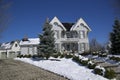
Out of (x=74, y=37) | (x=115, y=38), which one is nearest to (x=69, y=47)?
(x=74, y=37)

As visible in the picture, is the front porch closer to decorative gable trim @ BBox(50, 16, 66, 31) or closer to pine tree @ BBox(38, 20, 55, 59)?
decorative gable trim @ BBox(50, 16, 66, 31)

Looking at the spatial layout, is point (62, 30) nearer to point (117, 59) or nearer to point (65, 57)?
point (65, 57)

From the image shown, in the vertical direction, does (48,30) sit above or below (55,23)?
below

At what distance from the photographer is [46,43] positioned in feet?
85.9

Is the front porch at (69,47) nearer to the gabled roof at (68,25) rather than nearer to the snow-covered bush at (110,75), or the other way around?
the gabled roof at (68,25)

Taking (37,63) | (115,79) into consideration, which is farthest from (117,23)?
(115,79)

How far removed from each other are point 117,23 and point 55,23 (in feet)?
44.4

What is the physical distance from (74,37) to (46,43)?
53.4 ft

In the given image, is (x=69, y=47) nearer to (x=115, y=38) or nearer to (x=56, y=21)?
(x=56, y=21)

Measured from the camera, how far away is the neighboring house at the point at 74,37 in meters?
40.5

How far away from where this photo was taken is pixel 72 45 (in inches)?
1646

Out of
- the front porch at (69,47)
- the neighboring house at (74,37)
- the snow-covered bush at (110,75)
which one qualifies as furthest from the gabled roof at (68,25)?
the snow-covered bush at (110,75)

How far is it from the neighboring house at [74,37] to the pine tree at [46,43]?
13.5m

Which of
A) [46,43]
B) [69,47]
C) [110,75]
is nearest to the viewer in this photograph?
[110,75]
